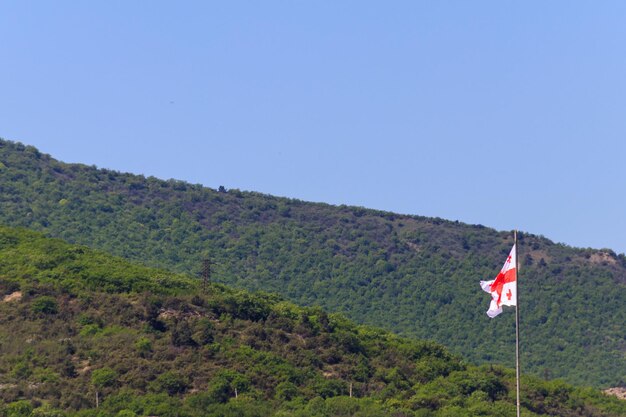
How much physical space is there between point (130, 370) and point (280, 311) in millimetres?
16128

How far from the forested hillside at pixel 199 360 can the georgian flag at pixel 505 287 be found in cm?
2338

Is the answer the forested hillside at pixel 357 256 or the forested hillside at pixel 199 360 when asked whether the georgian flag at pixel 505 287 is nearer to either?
the forested hillside at pixel 199 360

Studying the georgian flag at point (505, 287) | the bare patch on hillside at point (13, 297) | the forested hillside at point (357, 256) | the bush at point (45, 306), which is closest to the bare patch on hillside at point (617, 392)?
the forested hillside at point (357, 256)

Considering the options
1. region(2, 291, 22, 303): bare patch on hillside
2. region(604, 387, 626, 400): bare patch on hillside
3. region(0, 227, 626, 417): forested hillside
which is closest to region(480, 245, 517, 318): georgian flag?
region(0, 227, 626, 417): forested hillside

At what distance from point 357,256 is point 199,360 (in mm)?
83443

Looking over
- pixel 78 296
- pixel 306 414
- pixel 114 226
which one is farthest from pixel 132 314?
pixel 114 226

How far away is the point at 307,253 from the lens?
534 ft

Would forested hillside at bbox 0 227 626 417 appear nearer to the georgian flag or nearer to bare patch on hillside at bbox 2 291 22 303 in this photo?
bare patch on hillside at bbox 2 291 22 303

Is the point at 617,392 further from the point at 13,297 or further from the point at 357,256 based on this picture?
the point at 357,256

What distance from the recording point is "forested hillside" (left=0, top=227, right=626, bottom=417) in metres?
77.0

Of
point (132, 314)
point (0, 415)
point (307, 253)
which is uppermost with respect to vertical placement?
point (307, 253)

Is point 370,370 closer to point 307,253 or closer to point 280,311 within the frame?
point 280,311

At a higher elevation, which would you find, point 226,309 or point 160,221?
point 160,221

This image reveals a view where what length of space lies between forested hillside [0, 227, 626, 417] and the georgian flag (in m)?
23.4
